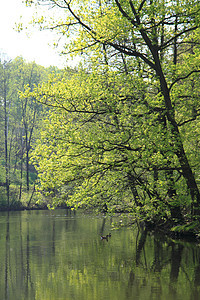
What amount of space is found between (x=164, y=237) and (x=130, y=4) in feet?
38.7

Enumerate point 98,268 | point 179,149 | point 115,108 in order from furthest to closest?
point 115,108
point 179,149
point 98,268

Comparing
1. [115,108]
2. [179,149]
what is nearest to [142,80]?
[115,108]

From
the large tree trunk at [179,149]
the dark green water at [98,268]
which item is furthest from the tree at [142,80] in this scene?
the dark green water at [98,268]

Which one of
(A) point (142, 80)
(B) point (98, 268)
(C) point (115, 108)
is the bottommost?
(B) point (98, 268)

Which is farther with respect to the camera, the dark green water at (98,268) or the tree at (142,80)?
the tree at (142,80)

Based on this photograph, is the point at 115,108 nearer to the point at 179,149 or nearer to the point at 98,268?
the point at 179,149

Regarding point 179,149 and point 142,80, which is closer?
point 179,149

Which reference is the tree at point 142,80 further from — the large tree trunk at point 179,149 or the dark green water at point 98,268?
the dark green water at point 98,268

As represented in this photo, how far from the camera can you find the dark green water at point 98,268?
10266 millimetres

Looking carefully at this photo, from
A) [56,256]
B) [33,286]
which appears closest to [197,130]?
[56,256]

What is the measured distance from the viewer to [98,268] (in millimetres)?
13172

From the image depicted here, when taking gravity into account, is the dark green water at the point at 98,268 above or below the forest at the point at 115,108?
below

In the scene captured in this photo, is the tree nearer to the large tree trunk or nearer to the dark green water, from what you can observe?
the large tree trunk

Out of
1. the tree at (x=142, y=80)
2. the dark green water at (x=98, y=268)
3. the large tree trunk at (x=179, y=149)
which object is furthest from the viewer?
the large tree trunk at (x=179, y=149)
